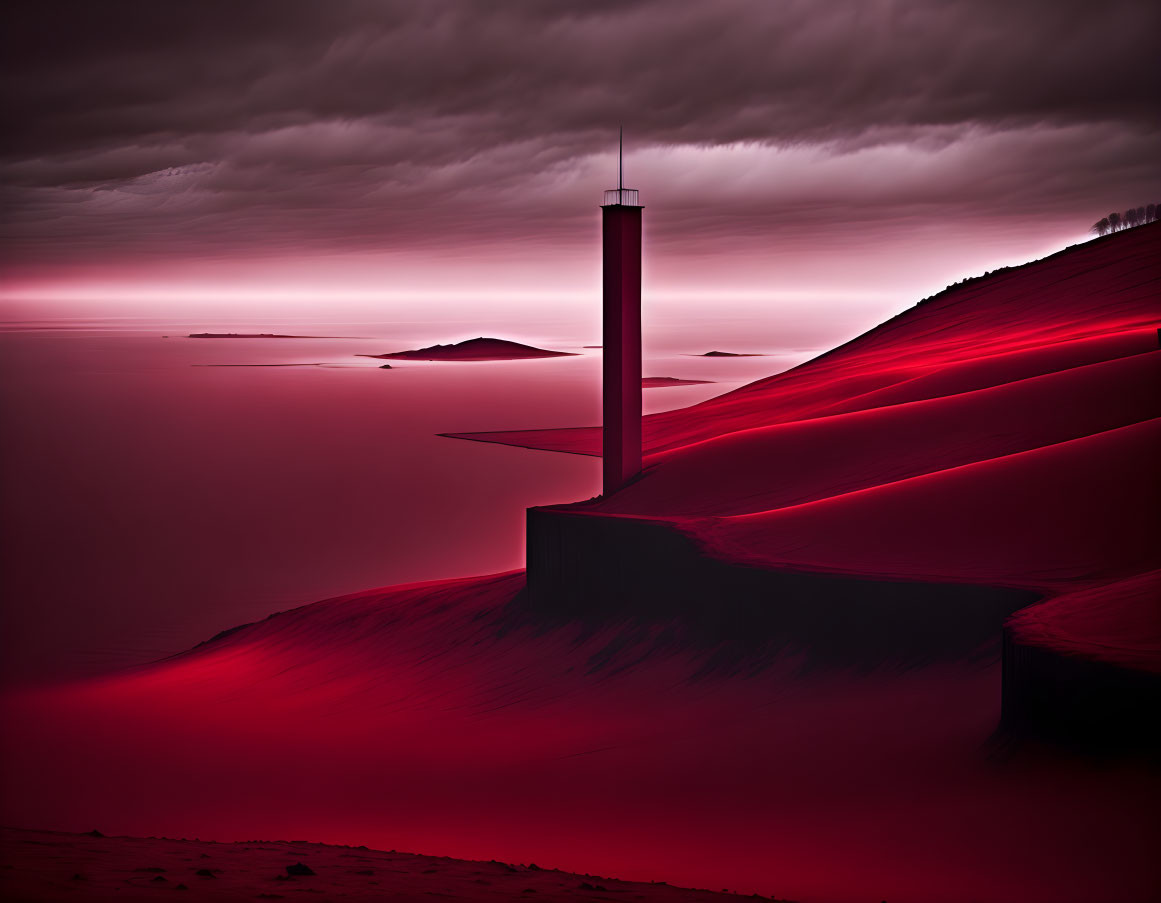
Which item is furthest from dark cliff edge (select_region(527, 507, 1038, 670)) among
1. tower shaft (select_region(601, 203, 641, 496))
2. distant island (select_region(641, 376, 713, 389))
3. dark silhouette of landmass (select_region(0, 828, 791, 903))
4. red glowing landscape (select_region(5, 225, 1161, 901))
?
distant island (select_region(641, 376, 713, 389))

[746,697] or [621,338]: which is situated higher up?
[621,338]

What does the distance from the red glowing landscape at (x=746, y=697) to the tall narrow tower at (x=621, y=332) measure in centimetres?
109

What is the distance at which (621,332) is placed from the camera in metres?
25.1

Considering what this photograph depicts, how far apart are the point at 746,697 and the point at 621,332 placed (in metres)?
11.8

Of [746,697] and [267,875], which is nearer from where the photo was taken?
[267,875]

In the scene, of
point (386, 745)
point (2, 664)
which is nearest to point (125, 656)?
point (2, 664)

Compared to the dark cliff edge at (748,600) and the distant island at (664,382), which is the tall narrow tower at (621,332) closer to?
the dark cliff edge at (748,600)

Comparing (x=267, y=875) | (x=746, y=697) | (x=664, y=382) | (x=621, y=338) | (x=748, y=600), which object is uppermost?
(x=664, y=382)

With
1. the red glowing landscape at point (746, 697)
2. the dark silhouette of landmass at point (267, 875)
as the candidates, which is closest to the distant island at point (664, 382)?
the red glowing landscape at point (746, 697)

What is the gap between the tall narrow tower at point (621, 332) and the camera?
2456 centimetres

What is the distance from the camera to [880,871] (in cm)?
887

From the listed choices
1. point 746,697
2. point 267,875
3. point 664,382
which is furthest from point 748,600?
point 664,382

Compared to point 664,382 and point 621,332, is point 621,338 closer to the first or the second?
point 621,332

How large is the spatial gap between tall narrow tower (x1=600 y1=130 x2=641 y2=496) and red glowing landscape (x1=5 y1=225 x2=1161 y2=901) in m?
1.09
